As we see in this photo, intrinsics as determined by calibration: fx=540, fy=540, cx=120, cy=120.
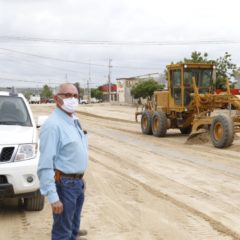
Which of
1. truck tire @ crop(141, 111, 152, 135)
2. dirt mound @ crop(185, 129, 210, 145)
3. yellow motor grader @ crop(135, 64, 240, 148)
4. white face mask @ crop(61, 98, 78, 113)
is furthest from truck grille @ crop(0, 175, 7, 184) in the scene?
truck tire @ crop(141, 111, 152, 135)

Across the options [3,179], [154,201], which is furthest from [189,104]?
[3,179]

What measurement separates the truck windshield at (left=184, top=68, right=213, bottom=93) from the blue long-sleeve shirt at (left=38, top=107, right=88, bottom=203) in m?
15.6

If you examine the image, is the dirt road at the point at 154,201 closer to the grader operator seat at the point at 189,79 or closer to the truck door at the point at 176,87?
the grader operator seat at the point at 189,79

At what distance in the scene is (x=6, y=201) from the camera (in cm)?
828

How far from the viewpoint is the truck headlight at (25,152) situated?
711 cm

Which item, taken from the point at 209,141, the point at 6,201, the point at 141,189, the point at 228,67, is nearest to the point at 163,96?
the point at 209,141

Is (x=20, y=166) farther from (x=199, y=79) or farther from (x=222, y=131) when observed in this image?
(x=199, y=79)

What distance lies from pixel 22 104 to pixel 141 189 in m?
2.53

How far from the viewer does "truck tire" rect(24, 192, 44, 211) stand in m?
7.52

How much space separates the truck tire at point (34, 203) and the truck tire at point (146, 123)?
47.7ft

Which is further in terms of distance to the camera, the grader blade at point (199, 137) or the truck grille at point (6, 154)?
the grader blade at point (199, 137)

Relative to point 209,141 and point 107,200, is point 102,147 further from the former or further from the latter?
point 107,200

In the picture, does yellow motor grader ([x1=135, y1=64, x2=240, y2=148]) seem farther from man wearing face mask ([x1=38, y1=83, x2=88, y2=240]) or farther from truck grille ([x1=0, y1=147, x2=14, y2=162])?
man wearing face mask ([x1=38, y1=83, x2=88, y2=240])

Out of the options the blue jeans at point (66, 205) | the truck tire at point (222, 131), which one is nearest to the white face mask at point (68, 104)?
the blue jeans at point (66, 205)
